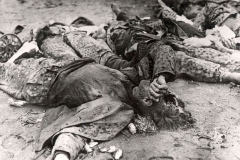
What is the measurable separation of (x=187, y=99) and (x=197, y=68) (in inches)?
18.8

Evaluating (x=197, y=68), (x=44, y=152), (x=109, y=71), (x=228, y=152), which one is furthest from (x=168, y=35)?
(x=44, y=152)

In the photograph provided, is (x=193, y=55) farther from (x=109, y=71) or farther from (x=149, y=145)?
(x=149, y=145)

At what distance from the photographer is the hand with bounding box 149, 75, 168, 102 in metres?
2.51

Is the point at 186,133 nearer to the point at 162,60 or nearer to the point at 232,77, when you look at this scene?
the point at 162,60

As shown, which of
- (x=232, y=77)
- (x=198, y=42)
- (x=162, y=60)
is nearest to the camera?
(x=162, y=60)

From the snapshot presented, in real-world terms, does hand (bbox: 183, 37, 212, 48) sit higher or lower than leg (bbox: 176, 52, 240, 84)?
higher

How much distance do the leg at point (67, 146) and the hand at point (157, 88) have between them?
677 millimetres

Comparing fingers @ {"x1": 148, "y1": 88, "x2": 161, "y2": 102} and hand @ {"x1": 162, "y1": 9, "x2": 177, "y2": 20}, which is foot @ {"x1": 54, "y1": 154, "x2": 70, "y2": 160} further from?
hand @ {"x1": 162, "y1": 9, "x2": 177, "y2": 20}

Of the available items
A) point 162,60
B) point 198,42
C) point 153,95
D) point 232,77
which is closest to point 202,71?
point 232,77

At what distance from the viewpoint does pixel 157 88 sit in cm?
251

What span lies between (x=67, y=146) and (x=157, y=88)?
2.71ft

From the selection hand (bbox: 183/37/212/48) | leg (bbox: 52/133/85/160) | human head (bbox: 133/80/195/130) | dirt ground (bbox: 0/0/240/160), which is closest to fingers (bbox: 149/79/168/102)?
human head (bbox: 133/80/195/130)

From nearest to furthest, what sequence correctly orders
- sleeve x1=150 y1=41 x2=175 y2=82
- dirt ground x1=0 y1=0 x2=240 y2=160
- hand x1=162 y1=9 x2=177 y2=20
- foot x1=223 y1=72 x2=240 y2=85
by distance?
dirt ground x1=0 y1=0 x2=240 y2=160 < sleeve x1=150 y1=41 x2=175 y2=82 < foot x1=223 y1=72 x2=240 y2=85 < hand x1=162 y1=9 x2=177 y2=20

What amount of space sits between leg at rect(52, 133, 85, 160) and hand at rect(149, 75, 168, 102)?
68 centimetres
